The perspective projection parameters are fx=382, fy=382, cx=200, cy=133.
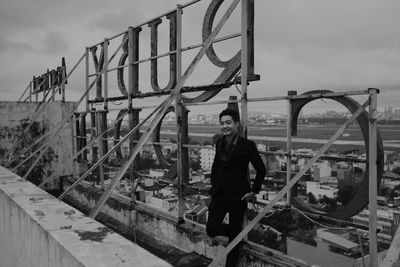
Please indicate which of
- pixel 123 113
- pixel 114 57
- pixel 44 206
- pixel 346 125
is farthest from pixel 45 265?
pixel 114 57

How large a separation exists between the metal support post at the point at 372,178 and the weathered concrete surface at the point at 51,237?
185cm

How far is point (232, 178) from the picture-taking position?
350cm

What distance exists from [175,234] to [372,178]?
2867 millimetres

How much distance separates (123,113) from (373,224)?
4.53 m

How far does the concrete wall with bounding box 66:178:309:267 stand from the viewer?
376 cm

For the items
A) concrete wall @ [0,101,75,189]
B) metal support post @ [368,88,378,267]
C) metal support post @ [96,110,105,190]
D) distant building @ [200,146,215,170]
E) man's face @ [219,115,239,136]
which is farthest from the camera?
concrete wall @ [0,101,75,189]

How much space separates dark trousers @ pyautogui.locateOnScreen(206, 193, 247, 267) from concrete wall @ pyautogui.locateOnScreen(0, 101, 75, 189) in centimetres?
646

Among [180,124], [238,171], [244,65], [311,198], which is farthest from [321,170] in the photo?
[180,124]

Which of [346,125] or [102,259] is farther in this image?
[346,125]

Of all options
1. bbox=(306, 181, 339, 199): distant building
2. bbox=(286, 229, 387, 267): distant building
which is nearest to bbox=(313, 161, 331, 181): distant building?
bbox=(306, 181, 339, 199): distant building

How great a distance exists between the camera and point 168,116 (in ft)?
16.6

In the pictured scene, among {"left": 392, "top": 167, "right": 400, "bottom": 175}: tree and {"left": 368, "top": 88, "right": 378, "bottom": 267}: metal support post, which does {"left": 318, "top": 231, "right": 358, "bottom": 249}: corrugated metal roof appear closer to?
{"left": 368, "top": 88, "right": 378, "bottom": 267}: metal support post

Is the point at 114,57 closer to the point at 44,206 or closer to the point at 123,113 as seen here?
the point at 123,113

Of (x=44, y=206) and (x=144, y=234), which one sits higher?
(x=44, y=206)
